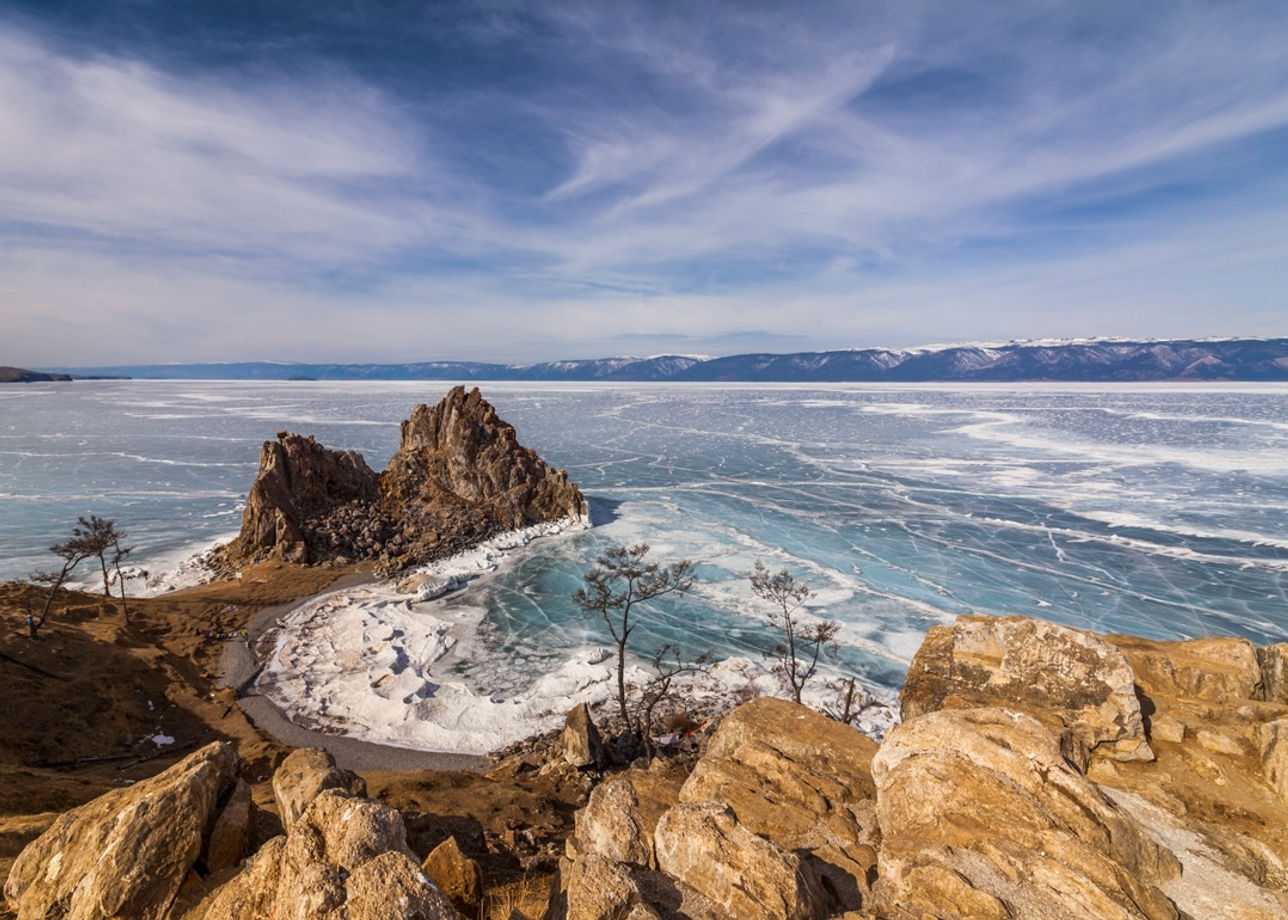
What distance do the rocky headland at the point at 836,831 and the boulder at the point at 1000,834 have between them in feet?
0.09

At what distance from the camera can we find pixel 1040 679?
13.2 m

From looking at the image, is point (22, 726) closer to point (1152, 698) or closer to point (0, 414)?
point (1152, 698)

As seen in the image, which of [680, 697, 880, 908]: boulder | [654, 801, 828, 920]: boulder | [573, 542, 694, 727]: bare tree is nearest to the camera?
[654, 801, 828, 920]: boulder

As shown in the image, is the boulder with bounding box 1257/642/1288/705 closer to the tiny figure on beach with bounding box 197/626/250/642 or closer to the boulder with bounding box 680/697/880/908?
the boulder with bounding box 680/697/880/908

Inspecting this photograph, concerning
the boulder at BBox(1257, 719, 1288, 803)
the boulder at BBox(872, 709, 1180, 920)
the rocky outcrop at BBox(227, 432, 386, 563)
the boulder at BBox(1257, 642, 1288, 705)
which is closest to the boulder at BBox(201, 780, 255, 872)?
the boulder at BBox(872, 709, 1180, 920)

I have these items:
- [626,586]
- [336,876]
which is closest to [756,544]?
[626,586]

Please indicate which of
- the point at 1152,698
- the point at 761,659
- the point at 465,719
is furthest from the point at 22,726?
the point at 1152,698

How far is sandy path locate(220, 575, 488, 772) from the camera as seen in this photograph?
23688 mm

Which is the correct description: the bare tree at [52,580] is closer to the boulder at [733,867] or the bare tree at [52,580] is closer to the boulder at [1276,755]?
the boulder at [733,867]

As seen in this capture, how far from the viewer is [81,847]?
28.2 ft

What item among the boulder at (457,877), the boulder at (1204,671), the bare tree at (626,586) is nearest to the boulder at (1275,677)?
the boulder at (1204,671)

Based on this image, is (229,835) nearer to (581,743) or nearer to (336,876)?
(336,876)

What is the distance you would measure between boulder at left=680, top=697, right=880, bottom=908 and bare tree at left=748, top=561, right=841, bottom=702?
12.7 metres

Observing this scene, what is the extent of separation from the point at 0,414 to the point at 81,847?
714 ft
